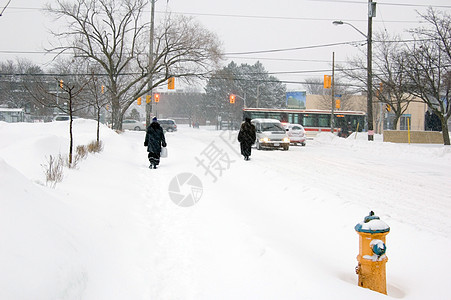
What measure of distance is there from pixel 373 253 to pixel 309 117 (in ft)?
126

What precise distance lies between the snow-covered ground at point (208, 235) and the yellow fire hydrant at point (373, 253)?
8.4 inches

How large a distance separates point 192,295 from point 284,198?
17.0ft

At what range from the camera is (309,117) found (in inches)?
1634

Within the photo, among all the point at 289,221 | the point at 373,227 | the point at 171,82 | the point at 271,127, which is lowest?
the point at 289,221

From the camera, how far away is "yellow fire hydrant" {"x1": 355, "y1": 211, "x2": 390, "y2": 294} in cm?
414

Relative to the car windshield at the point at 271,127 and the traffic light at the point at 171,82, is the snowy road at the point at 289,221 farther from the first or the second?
the traffic light at the point at 171,82

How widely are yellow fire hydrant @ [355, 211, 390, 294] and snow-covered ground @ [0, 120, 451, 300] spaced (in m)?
0.21

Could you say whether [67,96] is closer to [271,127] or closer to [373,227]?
[271,127]

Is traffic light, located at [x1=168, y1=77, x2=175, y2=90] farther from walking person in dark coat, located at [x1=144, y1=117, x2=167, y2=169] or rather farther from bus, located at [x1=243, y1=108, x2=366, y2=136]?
walking person in dark coat, located at [x1=144, y1=117, x2=167, y2=169]

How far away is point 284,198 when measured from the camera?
29.5ft

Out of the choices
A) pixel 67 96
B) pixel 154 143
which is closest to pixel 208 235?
pixel 154 143

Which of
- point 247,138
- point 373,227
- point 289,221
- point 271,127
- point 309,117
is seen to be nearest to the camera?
point 373,227

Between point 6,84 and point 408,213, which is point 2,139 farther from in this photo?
point 6,84

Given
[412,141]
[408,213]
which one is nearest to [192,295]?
[408,213]
